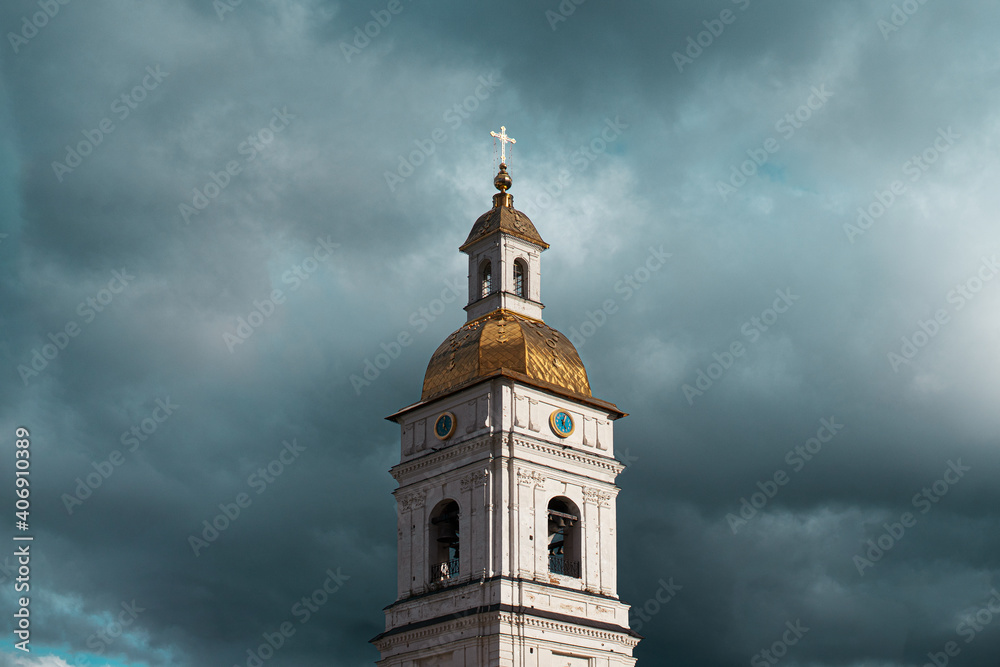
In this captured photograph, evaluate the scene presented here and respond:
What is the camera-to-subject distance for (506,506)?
51.2 m

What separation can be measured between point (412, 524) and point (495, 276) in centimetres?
1123

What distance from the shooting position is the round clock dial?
54.3 metres

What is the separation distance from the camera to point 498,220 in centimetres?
5850

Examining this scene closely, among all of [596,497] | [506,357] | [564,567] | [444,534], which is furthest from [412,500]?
[596,497]

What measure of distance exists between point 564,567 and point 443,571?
15.7 ft

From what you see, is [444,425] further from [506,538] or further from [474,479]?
A: [506,538]

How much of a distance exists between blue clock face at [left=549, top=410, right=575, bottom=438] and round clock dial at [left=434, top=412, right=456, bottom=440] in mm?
4005

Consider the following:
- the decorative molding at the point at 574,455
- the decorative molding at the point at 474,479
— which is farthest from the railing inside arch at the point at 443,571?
the decorative molding at the point at 574,455

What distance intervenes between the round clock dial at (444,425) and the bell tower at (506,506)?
0.17 feet

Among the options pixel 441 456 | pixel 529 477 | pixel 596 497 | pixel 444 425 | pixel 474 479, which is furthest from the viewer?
pixel 444 425

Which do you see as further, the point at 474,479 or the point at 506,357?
the point at 506,357

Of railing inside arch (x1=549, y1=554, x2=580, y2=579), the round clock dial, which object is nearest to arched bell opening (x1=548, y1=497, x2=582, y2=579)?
railing inside arch (x1=549, y1=554, x2=580, y2=579)

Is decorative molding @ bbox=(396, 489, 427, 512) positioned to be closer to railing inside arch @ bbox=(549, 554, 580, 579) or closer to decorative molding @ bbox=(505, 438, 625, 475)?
decorative molding @ bbox=(505, 438, 625, 475)

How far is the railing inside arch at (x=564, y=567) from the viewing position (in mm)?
52938
